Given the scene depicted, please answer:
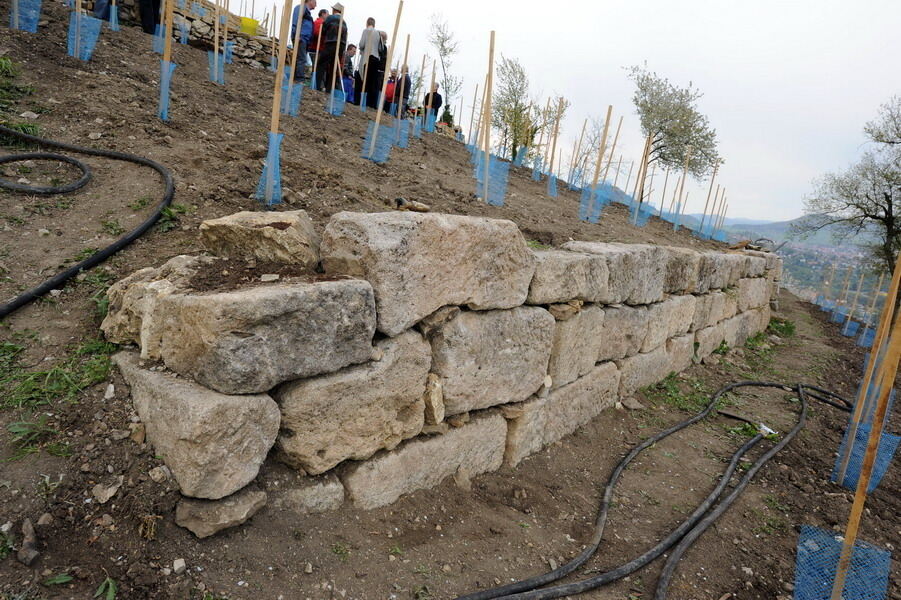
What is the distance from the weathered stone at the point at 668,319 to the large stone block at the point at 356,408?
3128 millimetres

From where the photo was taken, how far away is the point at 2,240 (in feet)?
9.14

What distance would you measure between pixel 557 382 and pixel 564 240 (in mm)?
2001

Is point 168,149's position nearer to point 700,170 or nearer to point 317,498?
point 317,498

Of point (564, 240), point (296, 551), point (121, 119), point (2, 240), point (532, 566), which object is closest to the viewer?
point (296, 551)

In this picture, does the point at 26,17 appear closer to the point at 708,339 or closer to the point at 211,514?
the point at 211,514

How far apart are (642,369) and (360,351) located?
3.62 meters

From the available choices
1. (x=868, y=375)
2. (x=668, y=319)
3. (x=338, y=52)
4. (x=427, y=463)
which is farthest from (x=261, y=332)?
(x=338, y=52)

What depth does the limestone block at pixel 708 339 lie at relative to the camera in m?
6.30

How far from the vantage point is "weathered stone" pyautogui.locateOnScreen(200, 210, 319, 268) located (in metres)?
2.56

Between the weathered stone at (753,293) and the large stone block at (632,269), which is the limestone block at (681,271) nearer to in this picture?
the large stone block at (632,269)

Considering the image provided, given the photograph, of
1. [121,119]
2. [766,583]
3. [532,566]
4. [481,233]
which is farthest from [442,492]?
[121,119]

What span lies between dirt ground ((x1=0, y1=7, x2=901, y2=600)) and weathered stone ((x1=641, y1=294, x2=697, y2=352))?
0.57 metres

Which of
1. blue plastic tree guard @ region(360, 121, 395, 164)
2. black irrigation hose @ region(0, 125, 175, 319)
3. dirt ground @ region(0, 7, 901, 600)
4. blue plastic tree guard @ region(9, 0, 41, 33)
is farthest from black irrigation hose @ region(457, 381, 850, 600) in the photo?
blue plastic tree guard @ region(9, 0, 41, 33)

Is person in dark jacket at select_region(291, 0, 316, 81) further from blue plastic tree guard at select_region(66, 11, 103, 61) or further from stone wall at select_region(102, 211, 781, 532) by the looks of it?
stone wall at select_region(102, 211, 781, 532)
